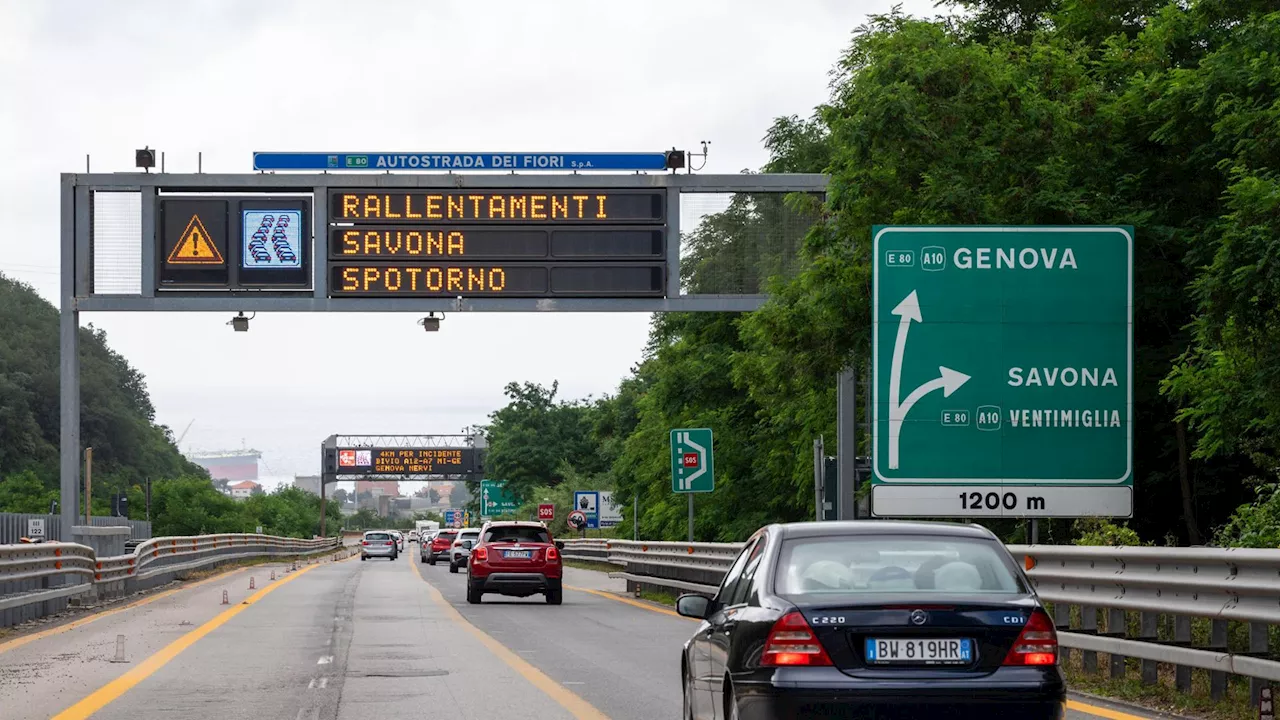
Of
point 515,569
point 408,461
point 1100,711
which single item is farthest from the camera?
point 408,461

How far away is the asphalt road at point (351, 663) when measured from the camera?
1288cm

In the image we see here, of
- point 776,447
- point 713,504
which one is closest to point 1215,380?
point 776,447

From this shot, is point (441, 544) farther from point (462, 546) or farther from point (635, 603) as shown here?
point (635, 603)

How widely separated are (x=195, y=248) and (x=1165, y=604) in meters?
19.6

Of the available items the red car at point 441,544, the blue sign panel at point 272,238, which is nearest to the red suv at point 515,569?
the blue sign panel at point 272,238

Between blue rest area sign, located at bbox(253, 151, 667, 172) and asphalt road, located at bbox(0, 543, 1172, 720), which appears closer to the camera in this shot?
asphalt road, located at bbox(0, 543, 1172, 720)

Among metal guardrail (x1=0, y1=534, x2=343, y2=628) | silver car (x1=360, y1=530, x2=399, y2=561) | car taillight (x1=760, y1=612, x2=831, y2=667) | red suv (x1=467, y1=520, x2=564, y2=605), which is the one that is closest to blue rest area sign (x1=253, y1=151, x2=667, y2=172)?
red suv (x1=467, y1=520, x2=564, y2=605)

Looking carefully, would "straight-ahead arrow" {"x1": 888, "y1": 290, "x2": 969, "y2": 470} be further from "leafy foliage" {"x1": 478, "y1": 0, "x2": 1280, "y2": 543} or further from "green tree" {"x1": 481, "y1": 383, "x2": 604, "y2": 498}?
"green tree" {"x1": 481, "y1": 383, "x2": 604, "y2": 498}

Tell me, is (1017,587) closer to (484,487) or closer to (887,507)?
(887,507)

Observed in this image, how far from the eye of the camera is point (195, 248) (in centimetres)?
2869

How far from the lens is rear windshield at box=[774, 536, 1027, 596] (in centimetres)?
852

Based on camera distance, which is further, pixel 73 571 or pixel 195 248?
pixel 195 248

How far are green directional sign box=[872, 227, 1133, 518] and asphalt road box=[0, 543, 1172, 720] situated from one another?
3.36m

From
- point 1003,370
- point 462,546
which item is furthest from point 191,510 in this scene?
point 1003,370
